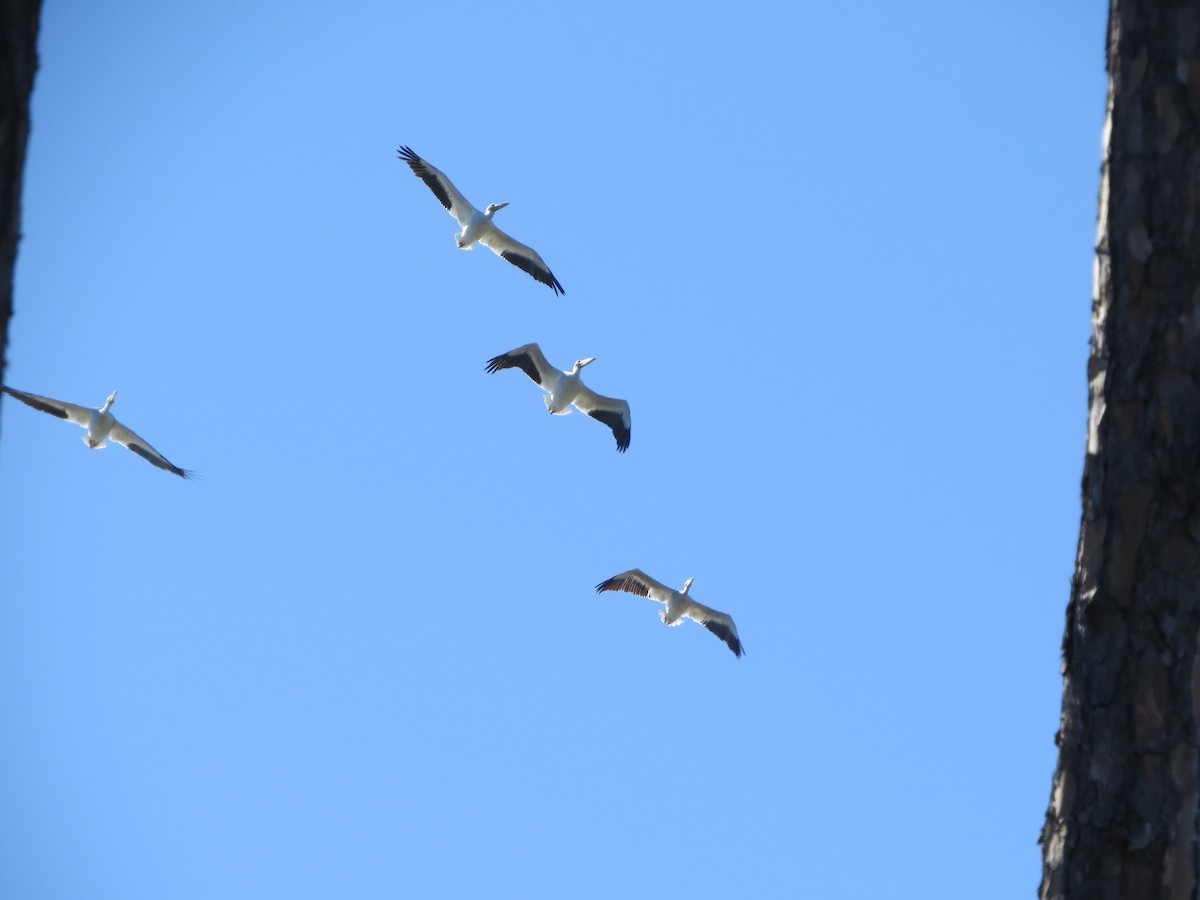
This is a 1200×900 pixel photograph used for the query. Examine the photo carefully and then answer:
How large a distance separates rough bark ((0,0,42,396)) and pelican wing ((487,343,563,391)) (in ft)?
76.1

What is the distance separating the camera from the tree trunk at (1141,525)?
446 cm

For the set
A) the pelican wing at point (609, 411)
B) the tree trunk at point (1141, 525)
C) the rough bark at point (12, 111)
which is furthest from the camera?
the pelican wing at point (609, 411)

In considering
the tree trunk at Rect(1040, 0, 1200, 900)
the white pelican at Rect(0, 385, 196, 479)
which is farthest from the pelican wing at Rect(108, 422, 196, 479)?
the tree trunk at Rect(1040, 0, 1200, 900)

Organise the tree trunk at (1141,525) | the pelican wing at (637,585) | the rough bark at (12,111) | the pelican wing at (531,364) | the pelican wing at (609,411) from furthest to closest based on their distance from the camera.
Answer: the pelican wing at (637,585), the pelican wing at (609,411), the pelican wing at (531,364), the tree trunk at (1141,525), the rough bark at (12,111)

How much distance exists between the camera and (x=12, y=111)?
3.47 meters

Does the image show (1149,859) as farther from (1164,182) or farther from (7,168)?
(7,168)

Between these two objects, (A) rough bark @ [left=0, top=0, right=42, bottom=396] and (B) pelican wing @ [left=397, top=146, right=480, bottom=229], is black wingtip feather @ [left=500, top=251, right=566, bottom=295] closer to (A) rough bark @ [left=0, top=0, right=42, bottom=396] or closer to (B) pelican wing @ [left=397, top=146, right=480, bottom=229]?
(B) pelican wing @ [left=397, top=146, right=480, bottom=229]

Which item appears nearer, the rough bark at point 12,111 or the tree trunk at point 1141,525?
the rough bark at point 12,111

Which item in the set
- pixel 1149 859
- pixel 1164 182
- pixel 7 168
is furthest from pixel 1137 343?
pixel 7 168

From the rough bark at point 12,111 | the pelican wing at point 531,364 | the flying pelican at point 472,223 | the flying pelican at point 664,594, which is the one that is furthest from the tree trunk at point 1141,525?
the flying pelican at point 664,594

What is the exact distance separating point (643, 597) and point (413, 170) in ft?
32.7

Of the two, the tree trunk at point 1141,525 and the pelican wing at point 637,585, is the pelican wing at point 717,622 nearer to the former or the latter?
the pelican wing at point 637,585

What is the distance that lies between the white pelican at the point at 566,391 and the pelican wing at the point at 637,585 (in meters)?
2.91

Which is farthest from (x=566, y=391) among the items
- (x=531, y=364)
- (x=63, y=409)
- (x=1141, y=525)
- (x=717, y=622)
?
(x=1141, y=525)
